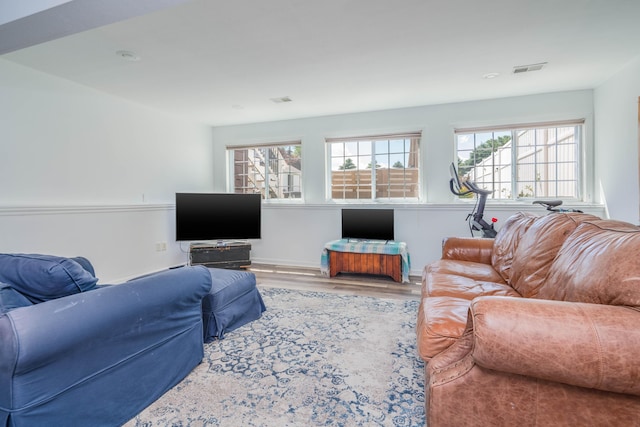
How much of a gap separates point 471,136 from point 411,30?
2.41 metres

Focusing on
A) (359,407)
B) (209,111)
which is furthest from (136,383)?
(209,111)

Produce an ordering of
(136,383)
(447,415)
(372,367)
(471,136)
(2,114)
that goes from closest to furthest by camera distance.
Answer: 1. (447,415)
2. (136,383)
3. (372,367)
4. (2,114)
5. (471,136)

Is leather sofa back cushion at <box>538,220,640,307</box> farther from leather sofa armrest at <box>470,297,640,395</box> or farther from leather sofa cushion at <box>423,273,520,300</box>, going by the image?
leather sofa cushion at <box>423,273,520,300</box>

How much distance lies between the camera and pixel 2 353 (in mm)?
1108

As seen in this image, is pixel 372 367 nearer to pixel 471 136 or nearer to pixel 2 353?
pixel 2 353

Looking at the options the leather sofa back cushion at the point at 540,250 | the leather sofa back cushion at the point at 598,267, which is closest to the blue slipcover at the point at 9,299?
the leather sofa back cushion at the point at 598,267

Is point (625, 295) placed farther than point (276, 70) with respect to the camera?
No

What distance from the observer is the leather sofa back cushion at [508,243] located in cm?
240

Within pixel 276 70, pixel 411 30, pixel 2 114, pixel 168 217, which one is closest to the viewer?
pixel 411 30

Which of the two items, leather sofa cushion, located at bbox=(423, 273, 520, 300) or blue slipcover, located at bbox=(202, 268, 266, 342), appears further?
blue slipcover, located at bbox=(202, 268, 266, 342)

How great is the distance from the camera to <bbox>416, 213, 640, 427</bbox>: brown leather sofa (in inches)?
38.5

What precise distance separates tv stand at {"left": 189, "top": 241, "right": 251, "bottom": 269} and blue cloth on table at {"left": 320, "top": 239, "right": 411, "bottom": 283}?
1212mm

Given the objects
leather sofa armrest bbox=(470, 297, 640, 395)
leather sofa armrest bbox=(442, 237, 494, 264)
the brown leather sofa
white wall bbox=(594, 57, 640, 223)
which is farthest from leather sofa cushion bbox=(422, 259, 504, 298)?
white wall bbox=(594, 57, 640, 223)

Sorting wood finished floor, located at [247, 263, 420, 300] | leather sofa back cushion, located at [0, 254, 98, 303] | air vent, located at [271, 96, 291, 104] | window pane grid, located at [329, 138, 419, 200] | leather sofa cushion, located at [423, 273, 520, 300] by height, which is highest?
air vent, located at [271, 96, 291, 104]
